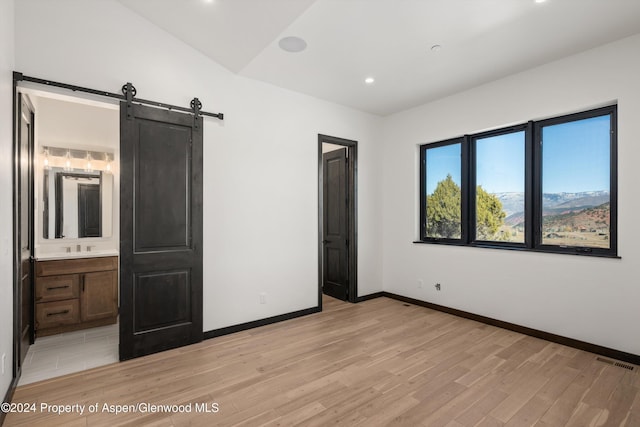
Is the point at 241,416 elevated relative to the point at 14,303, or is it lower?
lower

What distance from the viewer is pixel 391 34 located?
2898mm

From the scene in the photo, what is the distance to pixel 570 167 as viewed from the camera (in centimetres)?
337

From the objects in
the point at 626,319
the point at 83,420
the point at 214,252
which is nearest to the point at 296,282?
the point at 214,252

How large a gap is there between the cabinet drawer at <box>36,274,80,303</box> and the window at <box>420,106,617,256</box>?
4646 millimetres

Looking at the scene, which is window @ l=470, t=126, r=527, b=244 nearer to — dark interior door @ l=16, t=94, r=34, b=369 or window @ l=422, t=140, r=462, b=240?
window @ l=422, t=140, r=462, b=240

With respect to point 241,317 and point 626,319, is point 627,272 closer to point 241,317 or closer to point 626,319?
point 626,319

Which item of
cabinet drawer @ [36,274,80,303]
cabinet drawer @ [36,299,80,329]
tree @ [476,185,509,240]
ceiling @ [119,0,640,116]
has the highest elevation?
ceiling @ [119,0,640,116]

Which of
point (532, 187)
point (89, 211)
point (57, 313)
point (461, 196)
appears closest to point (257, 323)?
point (57, 313)

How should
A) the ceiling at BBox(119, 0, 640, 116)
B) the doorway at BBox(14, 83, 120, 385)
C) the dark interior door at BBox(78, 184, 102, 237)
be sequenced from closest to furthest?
1. the ceiling at BBox(119, 0, 640, 116)
2. the doorway at BBox(14, 83, 120, 385)
3. the dark interior door at BBox(78, 184, 102, 237)

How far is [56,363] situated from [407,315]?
12.6 ft

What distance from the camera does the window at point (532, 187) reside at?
3.19 metres

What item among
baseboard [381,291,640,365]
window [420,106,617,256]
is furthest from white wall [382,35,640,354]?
window [420,106,617,256]

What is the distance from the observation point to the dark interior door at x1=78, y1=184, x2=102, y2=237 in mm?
4254

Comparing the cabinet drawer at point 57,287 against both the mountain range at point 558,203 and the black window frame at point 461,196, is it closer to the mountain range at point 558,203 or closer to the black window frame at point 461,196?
the black window frame at point 461,196
